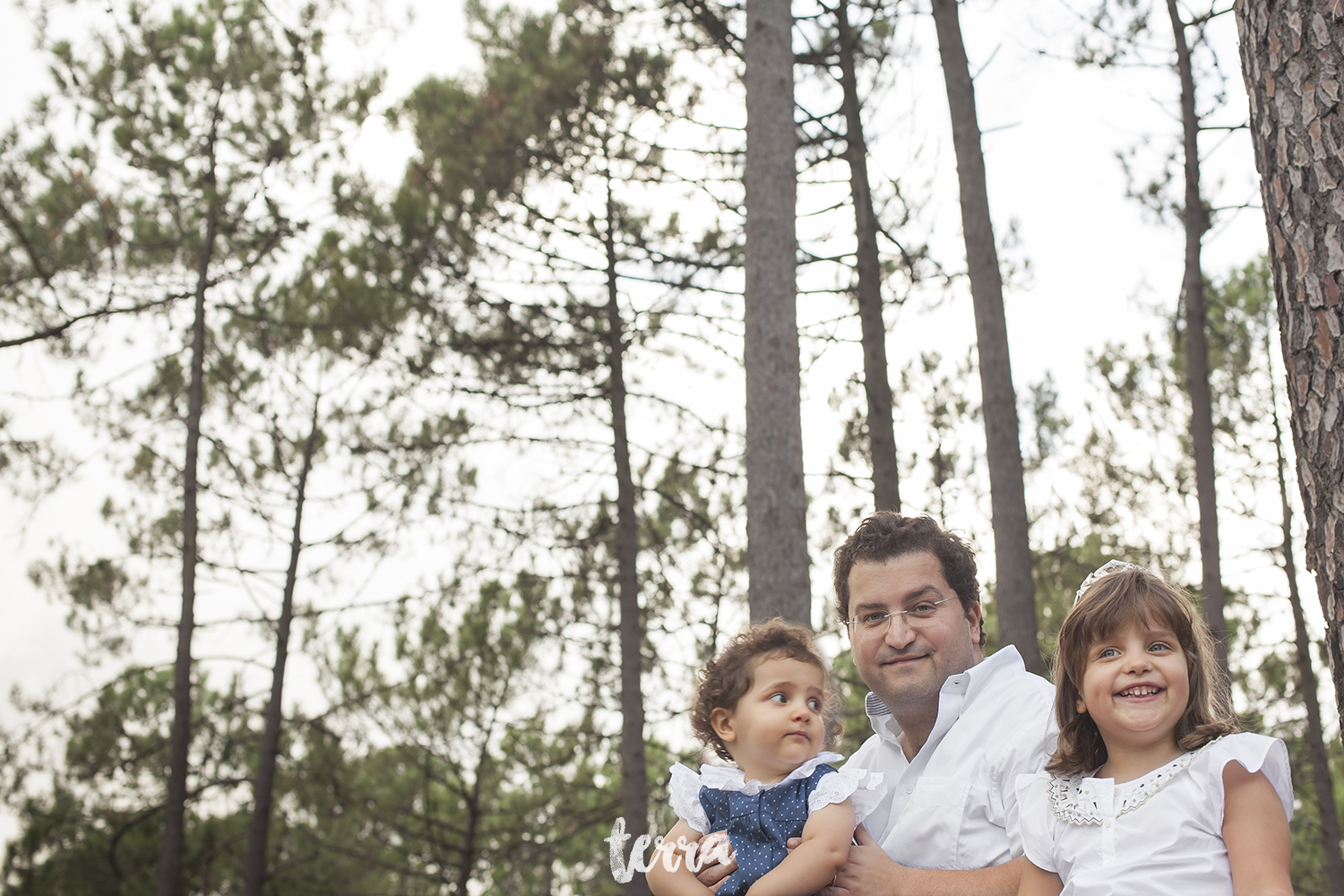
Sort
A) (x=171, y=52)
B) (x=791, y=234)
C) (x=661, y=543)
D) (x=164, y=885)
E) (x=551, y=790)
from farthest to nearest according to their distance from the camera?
(x=551, y=790)
(x=661, y=543)
(x=171, y=52)
(x=164, y=885)
(x=791, y=234)

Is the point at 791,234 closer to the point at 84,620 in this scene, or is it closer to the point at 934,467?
the point at 934,467

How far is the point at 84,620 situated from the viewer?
10.8 meters

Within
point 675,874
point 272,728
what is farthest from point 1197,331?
point 272,728

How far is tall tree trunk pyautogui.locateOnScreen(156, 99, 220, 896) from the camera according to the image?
882cm

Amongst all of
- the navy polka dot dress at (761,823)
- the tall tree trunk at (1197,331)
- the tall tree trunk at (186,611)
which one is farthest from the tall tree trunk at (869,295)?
the tall tree trunk at (186,611)

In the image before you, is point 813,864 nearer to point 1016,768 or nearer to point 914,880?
point 914,880

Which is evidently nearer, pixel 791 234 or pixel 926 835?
pixel 926 835

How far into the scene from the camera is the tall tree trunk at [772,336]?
16.2ft

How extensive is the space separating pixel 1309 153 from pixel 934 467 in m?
8.64

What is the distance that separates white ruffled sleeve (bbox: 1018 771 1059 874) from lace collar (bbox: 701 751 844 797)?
0.46 metres

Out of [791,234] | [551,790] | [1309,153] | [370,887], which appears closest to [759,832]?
[1309,153]

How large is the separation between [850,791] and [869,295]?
639cm

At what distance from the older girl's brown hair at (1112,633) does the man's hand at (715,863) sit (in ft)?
2.10

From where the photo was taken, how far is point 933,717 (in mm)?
2523
